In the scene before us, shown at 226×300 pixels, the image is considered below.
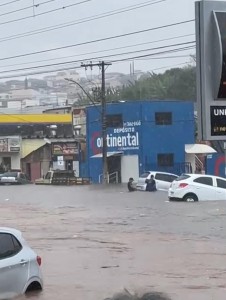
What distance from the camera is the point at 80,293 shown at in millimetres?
12141

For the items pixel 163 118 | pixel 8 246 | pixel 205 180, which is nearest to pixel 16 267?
pixel 8 246

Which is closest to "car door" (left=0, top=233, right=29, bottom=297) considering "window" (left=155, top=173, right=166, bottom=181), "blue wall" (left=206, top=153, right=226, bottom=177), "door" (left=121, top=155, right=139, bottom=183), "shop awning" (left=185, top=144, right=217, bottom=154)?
"window" (left=155, top=173, right=166, bottom=181)

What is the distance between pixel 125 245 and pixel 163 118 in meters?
36.8

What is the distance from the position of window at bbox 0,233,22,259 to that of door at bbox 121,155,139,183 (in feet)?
→ 148

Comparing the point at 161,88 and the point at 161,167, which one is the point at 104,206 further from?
the point at 161,88

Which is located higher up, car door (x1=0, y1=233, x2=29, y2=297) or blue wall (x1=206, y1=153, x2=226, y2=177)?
car door (x1=0, y1=233, x2=29, y2=297)

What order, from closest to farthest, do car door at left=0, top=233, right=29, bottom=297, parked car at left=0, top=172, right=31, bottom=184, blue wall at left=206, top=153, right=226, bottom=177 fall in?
car door at left=0, top=233, right=29, bottom=297 < blue wall at left=206, top=153, right=226, bottom=177 < parked car at left=0, top=172, right=31, bottom=184

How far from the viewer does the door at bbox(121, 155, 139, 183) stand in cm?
5584

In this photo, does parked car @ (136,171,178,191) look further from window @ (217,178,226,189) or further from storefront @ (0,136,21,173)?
storefront @ (0,136,21,173)

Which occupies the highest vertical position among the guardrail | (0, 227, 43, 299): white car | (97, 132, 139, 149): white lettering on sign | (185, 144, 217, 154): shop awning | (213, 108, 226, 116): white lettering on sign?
(213, 108, 226, 116): white lettering on sign

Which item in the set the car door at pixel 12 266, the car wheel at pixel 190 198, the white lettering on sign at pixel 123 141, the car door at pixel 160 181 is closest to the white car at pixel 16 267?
the car door at pixel 12 266

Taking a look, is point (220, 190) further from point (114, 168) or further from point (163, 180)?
point (114, 168)

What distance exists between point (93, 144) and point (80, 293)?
159 feet

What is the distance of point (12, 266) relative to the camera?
9.94 m
